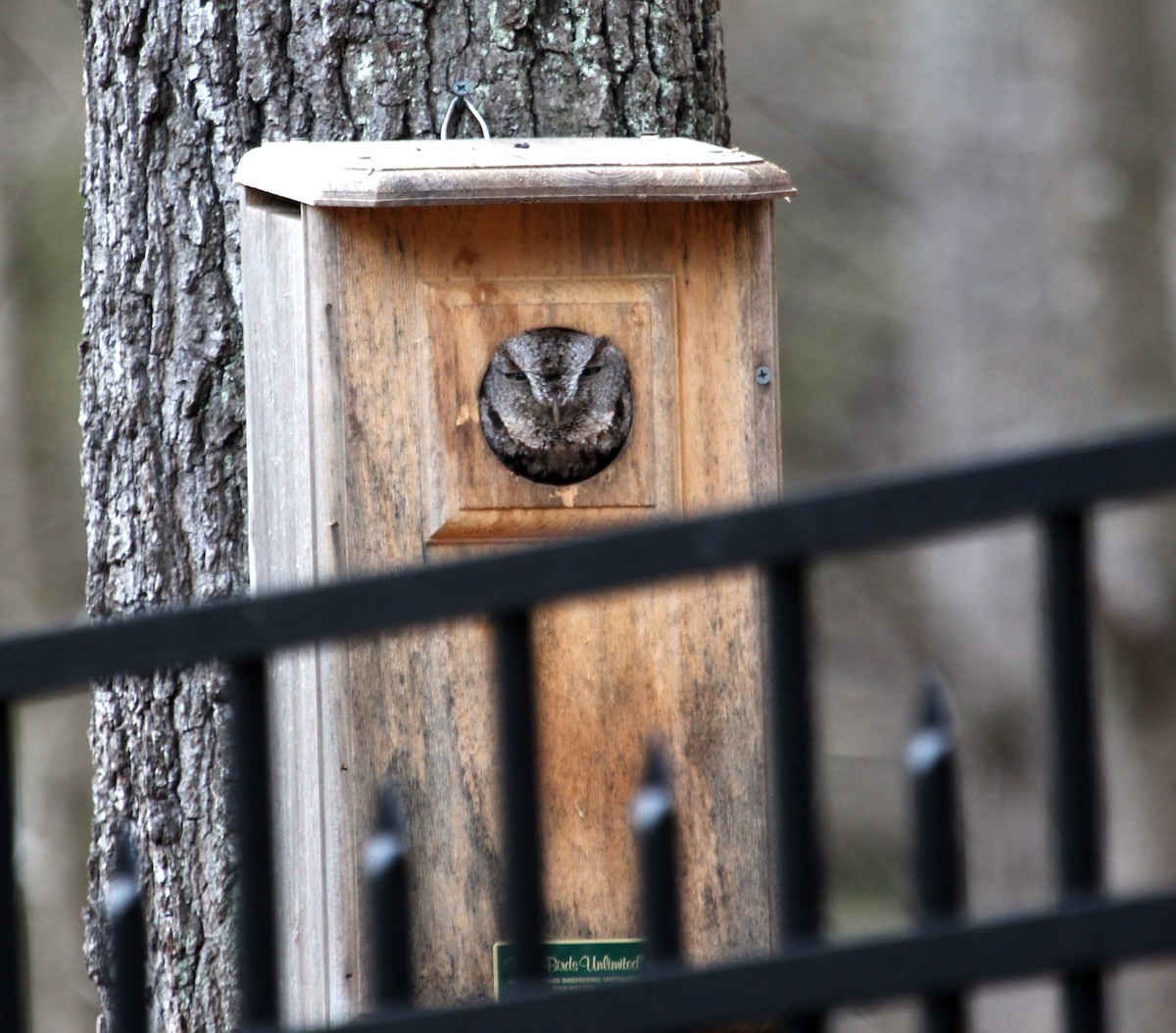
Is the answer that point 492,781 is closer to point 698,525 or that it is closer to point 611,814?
point 611,814

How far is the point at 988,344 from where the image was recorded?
24.9 ft

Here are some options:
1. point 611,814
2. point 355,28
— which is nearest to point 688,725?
point 611,814

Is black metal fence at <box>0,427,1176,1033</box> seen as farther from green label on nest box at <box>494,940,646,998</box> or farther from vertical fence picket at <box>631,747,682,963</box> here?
green label on nest box at <box>494,940,646,998</box>

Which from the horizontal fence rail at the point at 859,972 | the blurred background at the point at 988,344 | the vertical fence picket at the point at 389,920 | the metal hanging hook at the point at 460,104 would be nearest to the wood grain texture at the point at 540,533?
the metal hanging hook at the point at 460,104

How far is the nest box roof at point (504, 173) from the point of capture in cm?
215

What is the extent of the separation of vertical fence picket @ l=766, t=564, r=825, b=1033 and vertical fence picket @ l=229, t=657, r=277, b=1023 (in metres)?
0.42

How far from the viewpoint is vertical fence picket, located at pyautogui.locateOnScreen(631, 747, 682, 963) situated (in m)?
1.26

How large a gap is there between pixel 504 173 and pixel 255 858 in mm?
1130

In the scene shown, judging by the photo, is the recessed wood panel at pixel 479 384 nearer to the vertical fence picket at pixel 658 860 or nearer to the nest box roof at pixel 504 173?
the nest box roof at pixel 504 173

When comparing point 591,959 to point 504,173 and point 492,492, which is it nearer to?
point 492,492

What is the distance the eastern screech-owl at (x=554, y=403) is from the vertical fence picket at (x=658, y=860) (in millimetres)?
1021

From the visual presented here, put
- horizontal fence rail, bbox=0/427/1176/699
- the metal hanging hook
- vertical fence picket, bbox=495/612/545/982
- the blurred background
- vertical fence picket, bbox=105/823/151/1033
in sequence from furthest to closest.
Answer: the blurred background < the metal hanging hook < vertical fence picket, bbox=105/823/151/1033 < vertical fence picket, bbox=495/612/545/982 < horizontal fence rail, bbox=0/427/1176/699

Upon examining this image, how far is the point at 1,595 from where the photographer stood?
1033cm

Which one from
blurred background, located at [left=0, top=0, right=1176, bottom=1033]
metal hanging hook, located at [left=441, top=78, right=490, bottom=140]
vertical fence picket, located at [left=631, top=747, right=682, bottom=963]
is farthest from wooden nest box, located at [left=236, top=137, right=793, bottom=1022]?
blurred background, located at [left=0, top=0, right=1176, bottom=1033]
